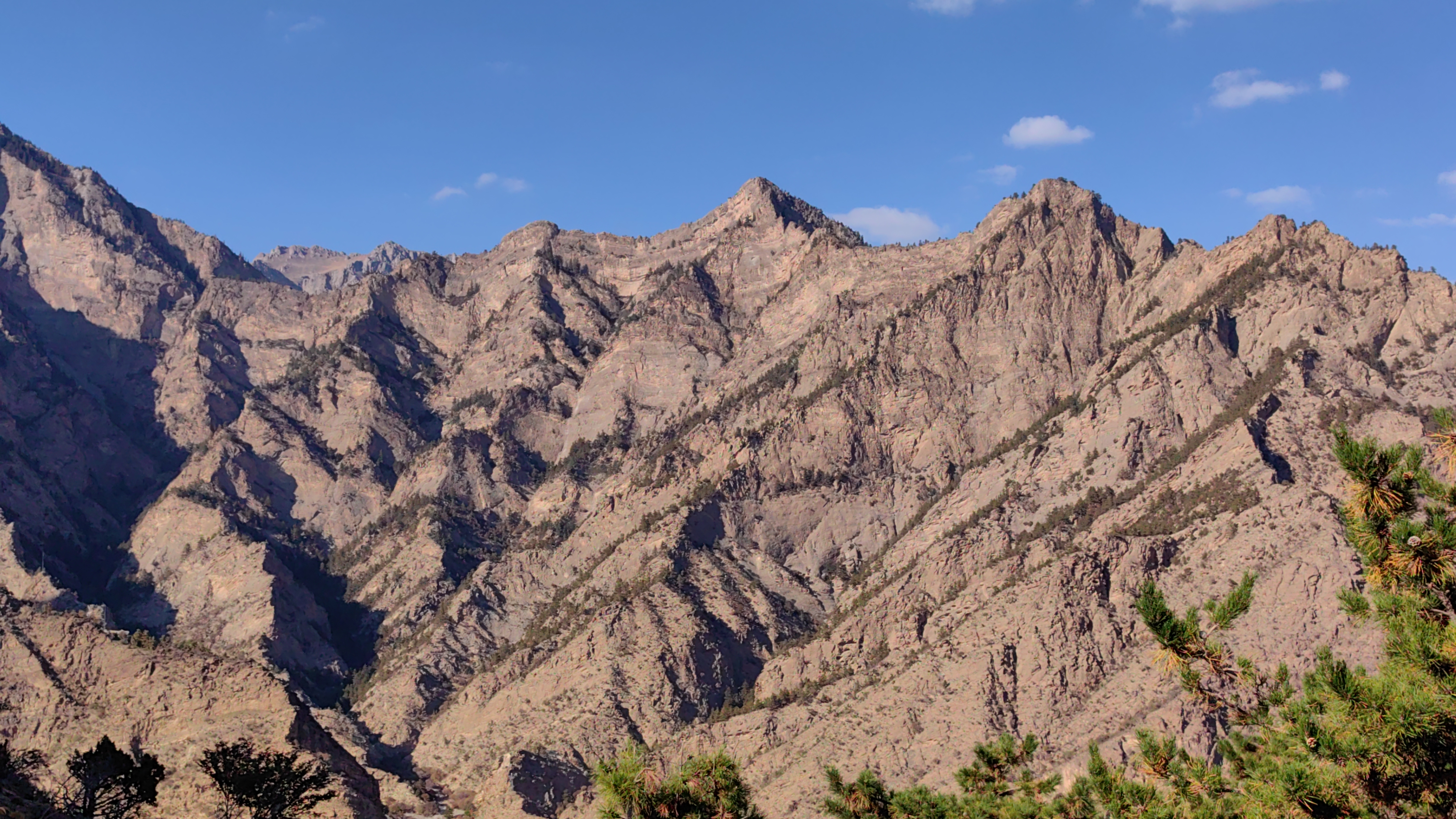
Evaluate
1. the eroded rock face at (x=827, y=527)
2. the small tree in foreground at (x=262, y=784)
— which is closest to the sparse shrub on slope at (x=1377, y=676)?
the small tree in foreground at (x=262, y=784)

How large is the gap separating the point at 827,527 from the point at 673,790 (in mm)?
117781

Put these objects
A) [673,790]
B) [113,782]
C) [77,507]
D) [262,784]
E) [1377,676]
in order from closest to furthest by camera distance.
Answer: [1377,676] → [673,790] → [113,782] → [262,784] → [77,507]

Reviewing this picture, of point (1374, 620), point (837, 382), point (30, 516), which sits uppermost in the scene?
point (30, 516)

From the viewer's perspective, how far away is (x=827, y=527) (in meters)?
161

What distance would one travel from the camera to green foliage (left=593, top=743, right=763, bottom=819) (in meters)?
42.4

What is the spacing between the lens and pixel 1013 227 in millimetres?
182875

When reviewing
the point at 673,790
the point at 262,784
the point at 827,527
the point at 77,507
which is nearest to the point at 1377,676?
the point at 673,790

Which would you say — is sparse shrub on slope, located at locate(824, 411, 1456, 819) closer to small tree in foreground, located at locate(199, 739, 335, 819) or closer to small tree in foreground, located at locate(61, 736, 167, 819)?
small tree in foreground, located at locate(199, 739, 335, 819)

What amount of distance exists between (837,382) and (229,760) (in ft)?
364

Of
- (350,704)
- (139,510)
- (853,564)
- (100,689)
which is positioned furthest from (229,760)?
(139,510)

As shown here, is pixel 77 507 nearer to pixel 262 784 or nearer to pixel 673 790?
pixel 262 784

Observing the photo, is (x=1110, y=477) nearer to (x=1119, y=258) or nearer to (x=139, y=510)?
(x=1119, y=258)

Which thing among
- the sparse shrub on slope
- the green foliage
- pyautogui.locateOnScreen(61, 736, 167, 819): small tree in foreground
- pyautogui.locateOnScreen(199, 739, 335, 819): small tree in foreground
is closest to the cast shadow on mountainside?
pyautogui.locateOnScreen(61, 736, 167, 819): small tree in foreground

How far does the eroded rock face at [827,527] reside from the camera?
11462 centimetres
